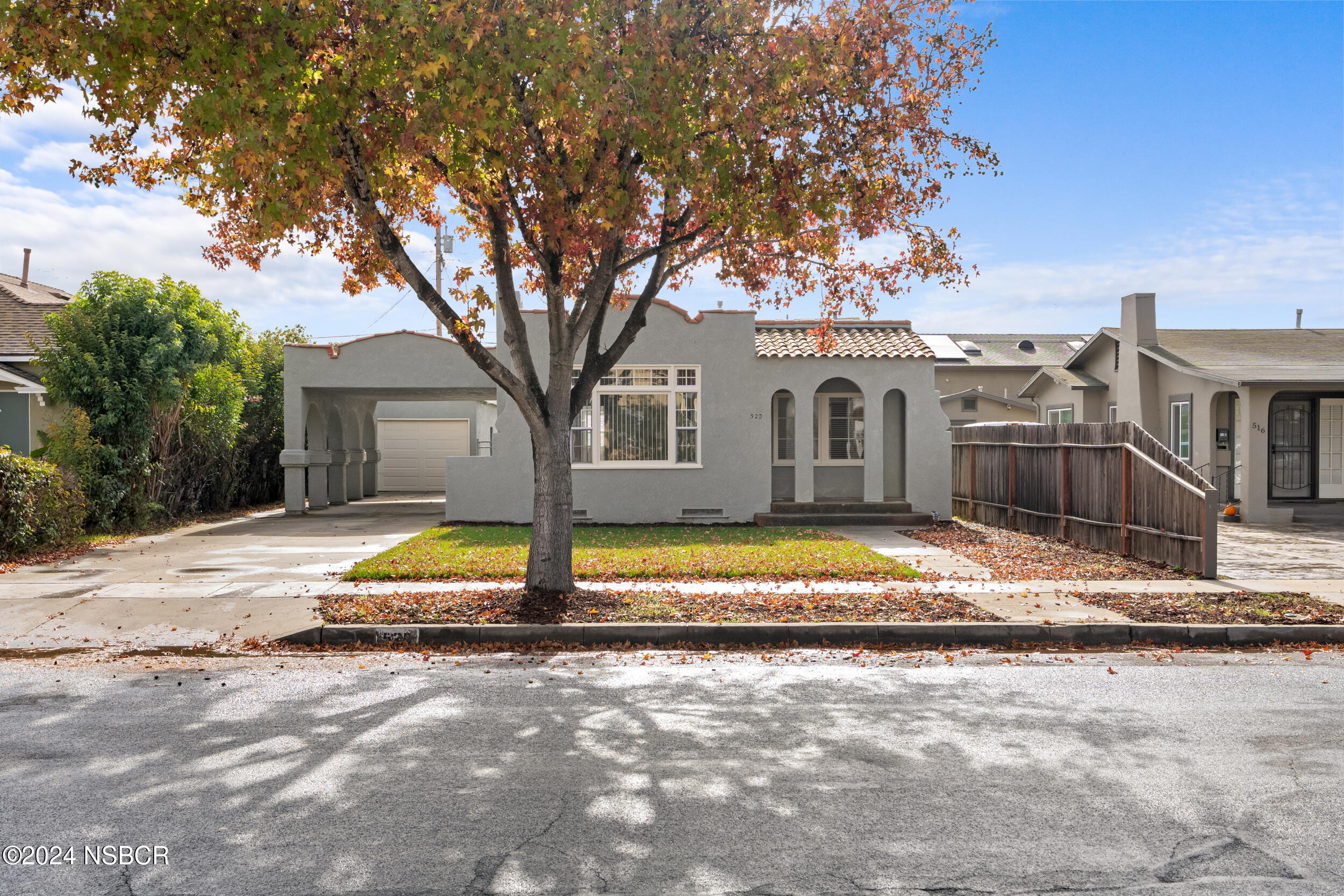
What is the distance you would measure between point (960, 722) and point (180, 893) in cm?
433

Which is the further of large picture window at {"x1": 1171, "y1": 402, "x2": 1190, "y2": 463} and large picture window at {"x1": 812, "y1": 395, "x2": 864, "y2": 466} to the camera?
large picture window at {"x1": 1171, "y1": 402, "x2": 1190, "y2": 463}

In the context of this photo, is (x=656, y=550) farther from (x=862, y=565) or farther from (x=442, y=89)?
(x=442, y=89)

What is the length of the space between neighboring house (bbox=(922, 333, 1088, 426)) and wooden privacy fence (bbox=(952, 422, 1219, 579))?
34.5 feet

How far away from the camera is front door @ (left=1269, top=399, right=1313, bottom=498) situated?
2031cm

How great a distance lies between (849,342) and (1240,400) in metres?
8.11

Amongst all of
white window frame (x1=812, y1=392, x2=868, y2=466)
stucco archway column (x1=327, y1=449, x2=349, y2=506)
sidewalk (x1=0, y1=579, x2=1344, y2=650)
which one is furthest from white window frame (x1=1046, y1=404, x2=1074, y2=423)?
stucco archway column (x1=327, y1=449, x2=349, y2=506)

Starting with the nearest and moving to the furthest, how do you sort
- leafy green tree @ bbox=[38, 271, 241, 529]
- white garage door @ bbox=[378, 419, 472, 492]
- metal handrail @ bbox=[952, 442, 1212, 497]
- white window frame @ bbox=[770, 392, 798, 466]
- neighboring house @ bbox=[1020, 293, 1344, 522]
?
metal handrail @ bbox=[952, 442, 1212, 497], leafy green tree @ bbox=[38, 271, 241, 529], neighboring house @ bbox=[1020, 293, 1344, 522], white window frame @ bbox=[770, 392, 798, 466], white garage door @ bbox=[378, 419, 472, 492]

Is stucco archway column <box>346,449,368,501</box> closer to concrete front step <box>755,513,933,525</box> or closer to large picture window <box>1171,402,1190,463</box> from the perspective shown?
concrete front step <box>755,513,933,525</box>

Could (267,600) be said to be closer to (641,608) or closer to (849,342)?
(641,608)

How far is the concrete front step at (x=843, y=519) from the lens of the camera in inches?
704

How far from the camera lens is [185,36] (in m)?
7.61

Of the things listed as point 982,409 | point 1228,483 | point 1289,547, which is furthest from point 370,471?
point 1289,547

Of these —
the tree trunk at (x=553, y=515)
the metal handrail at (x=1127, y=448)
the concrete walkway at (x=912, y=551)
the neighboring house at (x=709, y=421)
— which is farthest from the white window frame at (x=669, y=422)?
the tree trunk at (x=553, y=515)

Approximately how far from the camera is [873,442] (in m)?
18.8
